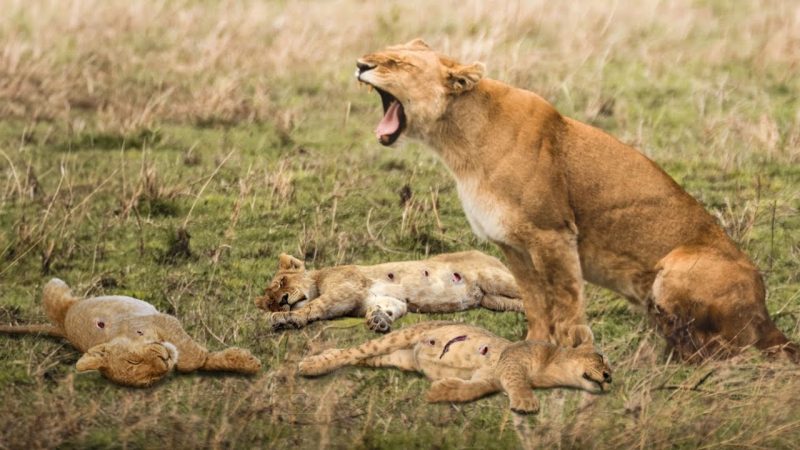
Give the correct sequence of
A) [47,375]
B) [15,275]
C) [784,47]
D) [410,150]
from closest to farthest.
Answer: [47,375]
[15,275]
[410,150]
[784,47]

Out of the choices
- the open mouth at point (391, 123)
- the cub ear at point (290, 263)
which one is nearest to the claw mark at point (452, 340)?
the open mouth at point (391, 123)

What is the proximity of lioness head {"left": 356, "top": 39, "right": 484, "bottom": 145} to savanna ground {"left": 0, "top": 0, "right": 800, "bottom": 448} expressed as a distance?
1.10m

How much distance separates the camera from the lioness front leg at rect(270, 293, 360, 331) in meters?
9.52

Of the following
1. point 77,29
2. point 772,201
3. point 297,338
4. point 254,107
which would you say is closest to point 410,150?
point 254,107

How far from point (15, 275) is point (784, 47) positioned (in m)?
7.72

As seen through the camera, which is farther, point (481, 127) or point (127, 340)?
point (481, 127)

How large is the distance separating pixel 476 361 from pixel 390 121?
1.31 m

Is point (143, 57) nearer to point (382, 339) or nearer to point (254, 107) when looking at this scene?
point (254, 107)

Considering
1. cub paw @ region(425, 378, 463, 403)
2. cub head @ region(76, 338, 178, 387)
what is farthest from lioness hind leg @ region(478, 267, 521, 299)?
cub head @ region(76, 338, 178, 387)

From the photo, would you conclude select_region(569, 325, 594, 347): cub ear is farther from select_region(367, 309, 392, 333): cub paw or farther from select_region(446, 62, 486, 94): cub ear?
select_region(446, 62, 486, 94): cub ear

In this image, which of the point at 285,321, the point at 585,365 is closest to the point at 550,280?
the point at 585,365

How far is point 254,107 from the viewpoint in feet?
47.0

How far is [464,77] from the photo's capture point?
361 inches

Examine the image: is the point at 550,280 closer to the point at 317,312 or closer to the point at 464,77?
the point at 464,77
